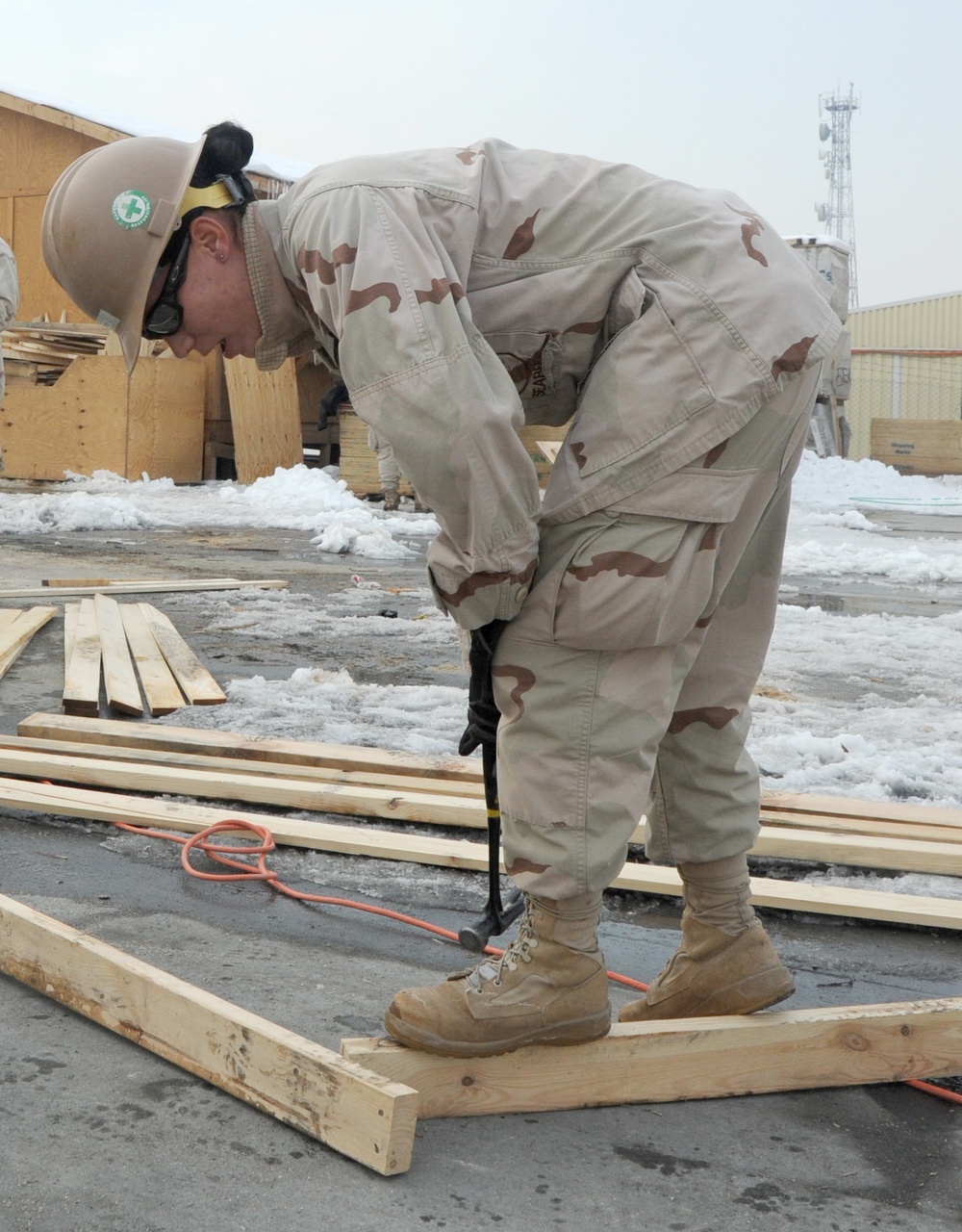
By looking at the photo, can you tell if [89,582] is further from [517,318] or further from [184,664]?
[517,318]

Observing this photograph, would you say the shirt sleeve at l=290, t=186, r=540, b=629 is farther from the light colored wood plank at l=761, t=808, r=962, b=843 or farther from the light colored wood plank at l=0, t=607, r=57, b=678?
the light colored wood plank at l=0, t=607, r=57, b=678

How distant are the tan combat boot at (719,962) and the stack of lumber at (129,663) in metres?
3.10

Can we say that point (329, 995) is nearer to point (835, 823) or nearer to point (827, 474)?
point (835, 823)

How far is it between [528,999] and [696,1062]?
324 mm

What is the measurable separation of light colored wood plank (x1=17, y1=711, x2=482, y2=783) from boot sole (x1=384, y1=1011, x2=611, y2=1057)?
6.21 feet

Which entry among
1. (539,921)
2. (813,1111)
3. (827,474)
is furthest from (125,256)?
(827,474)

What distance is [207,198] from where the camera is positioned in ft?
7.02

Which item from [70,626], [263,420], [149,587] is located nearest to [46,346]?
[263,420]

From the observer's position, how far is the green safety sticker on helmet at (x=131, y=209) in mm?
2109

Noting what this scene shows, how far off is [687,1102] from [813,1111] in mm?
211

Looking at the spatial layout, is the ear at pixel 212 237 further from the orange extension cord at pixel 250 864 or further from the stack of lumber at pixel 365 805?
the stack of lumber at pixel 365 805

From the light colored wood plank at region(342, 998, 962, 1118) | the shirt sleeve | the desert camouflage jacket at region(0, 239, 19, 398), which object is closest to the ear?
the shirt sleeve

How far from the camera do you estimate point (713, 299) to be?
2.05 m

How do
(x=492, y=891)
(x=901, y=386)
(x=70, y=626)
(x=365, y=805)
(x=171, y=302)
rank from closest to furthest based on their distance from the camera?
1. (x=171, y=302)
2. (x=492, y=891)
3. (x=365, y=805)
4. (x=70, y=626)
5. (x=901, y=386)
